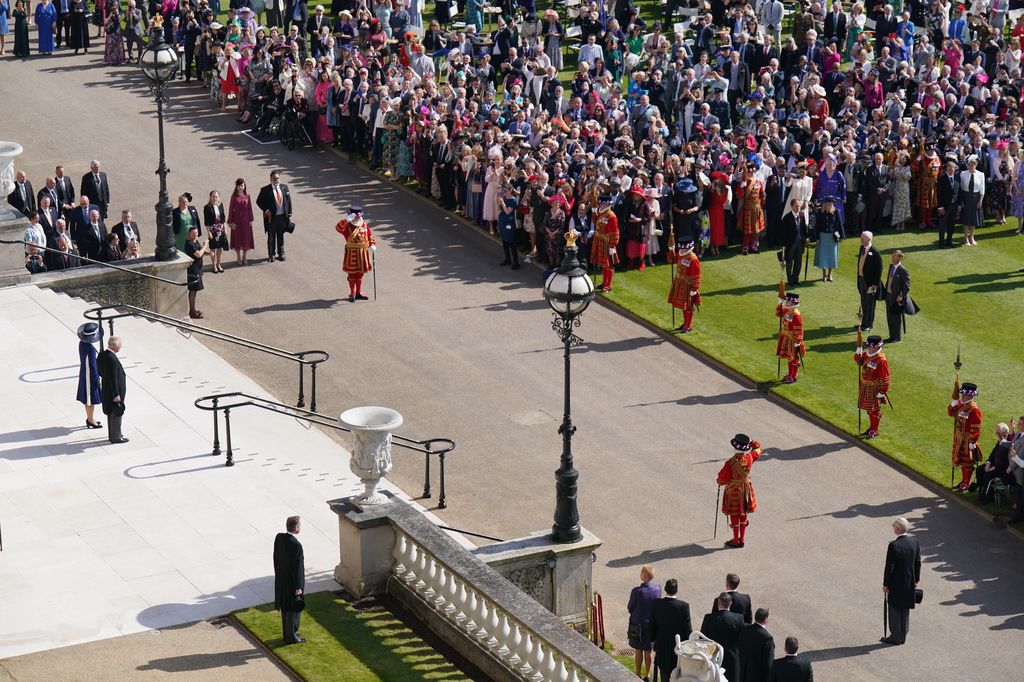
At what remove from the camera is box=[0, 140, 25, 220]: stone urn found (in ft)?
98.5

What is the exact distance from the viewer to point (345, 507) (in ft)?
67.5

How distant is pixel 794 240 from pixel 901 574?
40.8 feet

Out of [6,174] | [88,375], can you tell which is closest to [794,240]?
[6,174]

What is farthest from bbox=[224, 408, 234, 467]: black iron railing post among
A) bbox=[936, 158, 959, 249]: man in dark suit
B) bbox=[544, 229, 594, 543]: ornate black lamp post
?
bbox=[936, 158, 959, 249]: man in dark suit

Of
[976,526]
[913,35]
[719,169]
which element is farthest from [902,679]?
[913,35]

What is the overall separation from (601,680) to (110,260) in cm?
1687

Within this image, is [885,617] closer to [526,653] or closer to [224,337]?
[526,653]

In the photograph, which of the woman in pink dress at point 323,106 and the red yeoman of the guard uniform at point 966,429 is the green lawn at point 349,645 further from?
the woman in pink dress at point 323,106

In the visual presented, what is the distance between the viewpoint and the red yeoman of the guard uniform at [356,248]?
31.8 meters

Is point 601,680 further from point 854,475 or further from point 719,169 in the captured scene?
point 719,169

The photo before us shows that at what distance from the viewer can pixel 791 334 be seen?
1123 inches

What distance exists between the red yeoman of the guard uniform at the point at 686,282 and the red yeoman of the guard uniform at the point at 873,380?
421 centimetres

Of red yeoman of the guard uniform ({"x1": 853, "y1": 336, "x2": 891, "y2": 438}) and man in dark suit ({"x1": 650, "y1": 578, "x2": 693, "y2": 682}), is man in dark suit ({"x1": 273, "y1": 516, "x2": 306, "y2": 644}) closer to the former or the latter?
man in dark suit ({"x1": 650, "y1": 578, "x2": 693, "y2": 682})

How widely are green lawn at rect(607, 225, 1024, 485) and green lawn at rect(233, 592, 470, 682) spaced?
367 inches
